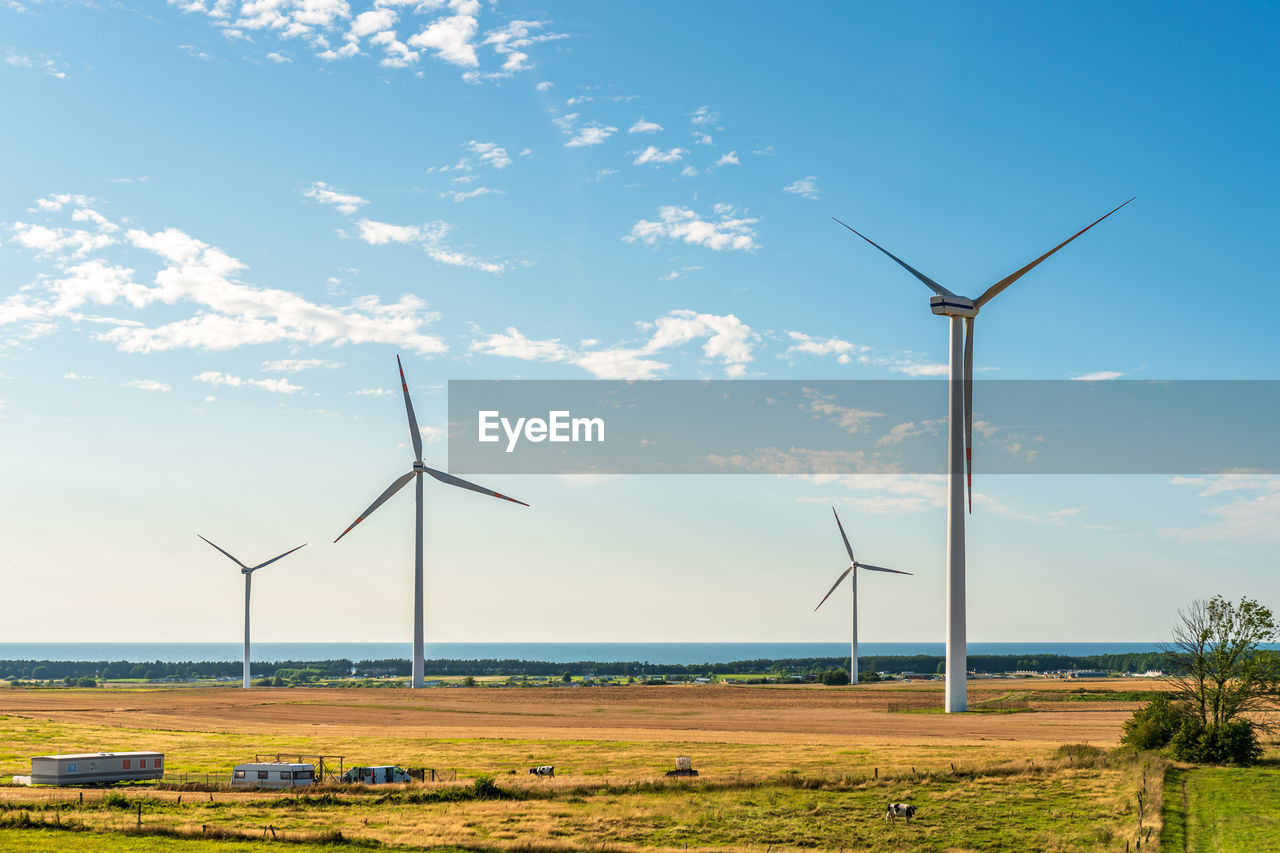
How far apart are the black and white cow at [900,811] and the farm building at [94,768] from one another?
2014 inches

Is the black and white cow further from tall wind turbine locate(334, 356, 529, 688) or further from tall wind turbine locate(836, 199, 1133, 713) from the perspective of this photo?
tall wind turbine locate(334, 356, 529, 688)

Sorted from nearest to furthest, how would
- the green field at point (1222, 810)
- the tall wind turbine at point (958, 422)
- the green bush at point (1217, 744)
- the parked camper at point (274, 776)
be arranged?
1. the green field at point (1222, 810)
2. the parked camper at point (274, 776)
3. the green bush at point (1217, 744)
4. the tall wind turbine at point (958, 422)

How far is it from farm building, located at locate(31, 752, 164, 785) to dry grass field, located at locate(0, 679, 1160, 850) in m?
2.71

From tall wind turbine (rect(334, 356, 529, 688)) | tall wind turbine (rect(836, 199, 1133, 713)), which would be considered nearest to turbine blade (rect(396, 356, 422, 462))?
tall wind turbine (rect(334, 356, 529, 688))

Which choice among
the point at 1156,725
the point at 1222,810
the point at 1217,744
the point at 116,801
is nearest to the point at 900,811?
the point at 1222,810

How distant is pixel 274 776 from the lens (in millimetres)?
75312

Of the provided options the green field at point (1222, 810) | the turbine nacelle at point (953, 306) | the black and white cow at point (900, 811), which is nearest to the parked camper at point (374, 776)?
the black and white cow at point (900, 811)

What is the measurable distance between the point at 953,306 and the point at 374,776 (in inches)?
2828

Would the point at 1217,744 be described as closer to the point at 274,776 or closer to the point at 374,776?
the point at 374,776

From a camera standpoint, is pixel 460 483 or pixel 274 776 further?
pixel 460 483

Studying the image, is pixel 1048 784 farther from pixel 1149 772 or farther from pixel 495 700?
pixel 495 700

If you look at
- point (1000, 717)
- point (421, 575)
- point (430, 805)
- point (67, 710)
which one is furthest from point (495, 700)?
point (430, 805)

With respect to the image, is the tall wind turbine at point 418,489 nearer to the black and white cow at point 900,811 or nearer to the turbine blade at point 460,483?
the turbine blade at point 460,483

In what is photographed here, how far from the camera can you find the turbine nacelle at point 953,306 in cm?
11494
